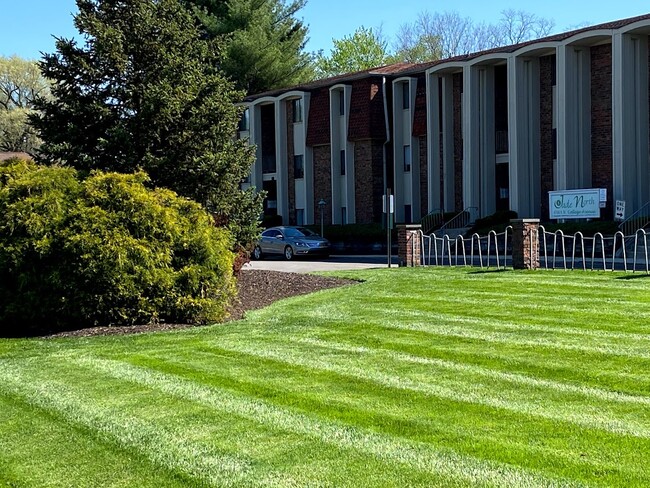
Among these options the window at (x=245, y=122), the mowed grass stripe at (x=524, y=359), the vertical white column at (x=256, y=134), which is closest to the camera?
the mowed grass stripe at (x=524, y=359)

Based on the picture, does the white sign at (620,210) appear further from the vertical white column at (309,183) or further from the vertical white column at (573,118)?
the vertical white column at (309,183)

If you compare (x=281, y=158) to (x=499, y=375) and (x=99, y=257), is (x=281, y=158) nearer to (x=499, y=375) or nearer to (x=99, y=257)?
(x=99, y=257)

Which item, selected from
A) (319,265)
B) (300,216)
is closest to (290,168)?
(300,216)

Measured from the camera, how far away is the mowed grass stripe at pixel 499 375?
7.19 m

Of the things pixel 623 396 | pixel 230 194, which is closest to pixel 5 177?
pixel 230 194

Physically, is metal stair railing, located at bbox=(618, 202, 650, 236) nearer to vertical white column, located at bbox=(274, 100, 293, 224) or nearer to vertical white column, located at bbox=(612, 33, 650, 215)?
vertical white column, located at bbox=(612, 33, 650, 215)

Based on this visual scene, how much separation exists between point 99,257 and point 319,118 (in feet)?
119

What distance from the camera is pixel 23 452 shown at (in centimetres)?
630

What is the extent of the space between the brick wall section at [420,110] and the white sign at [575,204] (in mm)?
9882

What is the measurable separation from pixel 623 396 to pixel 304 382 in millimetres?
2973

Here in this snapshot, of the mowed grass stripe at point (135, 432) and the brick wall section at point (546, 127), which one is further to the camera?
the brick wall section at point (546, 127)

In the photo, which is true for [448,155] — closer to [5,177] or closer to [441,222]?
[441,222]

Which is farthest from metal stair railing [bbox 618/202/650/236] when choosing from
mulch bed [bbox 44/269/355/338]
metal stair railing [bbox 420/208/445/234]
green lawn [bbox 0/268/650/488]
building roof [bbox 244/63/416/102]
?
green lawn [bbox 0/268/650/488]

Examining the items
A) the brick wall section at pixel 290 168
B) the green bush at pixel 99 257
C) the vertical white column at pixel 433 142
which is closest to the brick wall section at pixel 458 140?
the vertical white column at pixel 433 142
